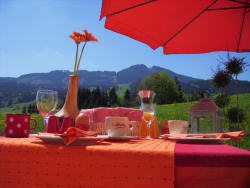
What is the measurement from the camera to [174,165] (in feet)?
2.01

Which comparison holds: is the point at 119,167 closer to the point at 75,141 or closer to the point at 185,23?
the point at 75,141

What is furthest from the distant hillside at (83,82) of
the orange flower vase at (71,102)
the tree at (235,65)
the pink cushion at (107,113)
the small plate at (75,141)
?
the small plate at (75,141)

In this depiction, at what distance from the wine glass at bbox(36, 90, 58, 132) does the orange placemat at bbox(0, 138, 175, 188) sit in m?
0.49

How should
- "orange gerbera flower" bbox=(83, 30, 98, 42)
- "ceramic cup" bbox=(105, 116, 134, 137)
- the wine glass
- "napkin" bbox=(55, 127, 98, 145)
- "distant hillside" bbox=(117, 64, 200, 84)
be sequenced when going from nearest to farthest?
"napkin" bbox=(55, 127, 98, 145)
"ceramic cup" bbox=(105, 116, 134, 137)
the wine glass
"orange gerbera flower" bbox=(83, 30, 98, 42)
"distant hillside" bbox=(117, 64, 200, 84)

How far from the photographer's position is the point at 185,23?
8.33 feet

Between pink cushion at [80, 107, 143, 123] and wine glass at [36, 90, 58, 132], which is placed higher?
wine glass at [36, 90, 58, 132]

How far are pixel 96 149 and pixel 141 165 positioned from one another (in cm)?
13

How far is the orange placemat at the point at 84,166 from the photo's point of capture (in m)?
0.61

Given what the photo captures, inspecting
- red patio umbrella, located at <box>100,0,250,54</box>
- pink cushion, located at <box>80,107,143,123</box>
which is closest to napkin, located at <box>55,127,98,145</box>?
red patio umbrella, located at <box>100,0,250,54</box>

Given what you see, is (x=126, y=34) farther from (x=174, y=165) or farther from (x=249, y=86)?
(x=249, y=86)

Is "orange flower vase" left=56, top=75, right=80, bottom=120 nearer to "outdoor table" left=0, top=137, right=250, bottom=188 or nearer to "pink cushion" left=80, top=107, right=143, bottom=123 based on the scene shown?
"outdoor table" left=0, top=137, right=250, bottom=188

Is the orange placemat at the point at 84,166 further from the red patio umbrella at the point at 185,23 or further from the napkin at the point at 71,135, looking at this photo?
the red patio umbrella at the point at 185,23

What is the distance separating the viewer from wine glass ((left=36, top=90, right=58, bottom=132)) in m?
1.21

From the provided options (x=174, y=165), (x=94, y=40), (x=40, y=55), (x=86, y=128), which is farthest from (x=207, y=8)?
(x=40, y=55)
